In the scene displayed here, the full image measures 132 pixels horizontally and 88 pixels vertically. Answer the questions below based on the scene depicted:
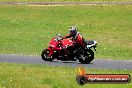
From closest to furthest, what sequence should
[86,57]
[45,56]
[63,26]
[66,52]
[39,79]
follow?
[39,79]
[86,57]
[66,52]
[45,56]
[63,26]

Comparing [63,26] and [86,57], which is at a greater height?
[86,57]

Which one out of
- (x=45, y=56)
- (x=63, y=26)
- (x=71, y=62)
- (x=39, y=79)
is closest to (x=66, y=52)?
(x=71, y=62)

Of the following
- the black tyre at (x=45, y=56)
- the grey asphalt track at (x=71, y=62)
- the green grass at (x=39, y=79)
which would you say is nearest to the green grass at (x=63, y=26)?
the grey asphalt track at (x=71, y=62)

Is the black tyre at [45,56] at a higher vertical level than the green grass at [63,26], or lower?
higher

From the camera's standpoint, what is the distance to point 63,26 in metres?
40.3

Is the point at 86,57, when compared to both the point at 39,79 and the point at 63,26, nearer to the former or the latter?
the point at 39,79

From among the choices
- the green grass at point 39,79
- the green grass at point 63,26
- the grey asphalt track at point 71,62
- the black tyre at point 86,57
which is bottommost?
the green grass at point 63,26

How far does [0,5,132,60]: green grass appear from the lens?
2625 centimetres

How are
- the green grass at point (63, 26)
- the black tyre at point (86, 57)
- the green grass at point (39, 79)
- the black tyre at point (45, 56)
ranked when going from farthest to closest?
the green grass at point (63, 26) → the black tyre at point (45, 56) → the black tyre at point (86, 57) → the green grass at point (39, 79)

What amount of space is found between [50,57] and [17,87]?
815 cm

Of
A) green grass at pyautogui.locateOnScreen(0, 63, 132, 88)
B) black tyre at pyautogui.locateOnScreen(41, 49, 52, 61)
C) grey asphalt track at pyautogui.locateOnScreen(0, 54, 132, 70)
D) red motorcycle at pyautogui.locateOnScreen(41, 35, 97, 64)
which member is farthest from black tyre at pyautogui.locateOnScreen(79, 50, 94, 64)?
green grass at pyautogui.locateOnScreen(0, 63, 132, 88)

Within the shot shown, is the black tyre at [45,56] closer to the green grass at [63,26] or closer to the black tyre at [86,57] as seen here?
the black tyre at [86,57]

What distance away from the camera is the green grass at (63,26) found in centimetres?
2625

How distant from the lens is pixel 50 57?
20.5 metres
